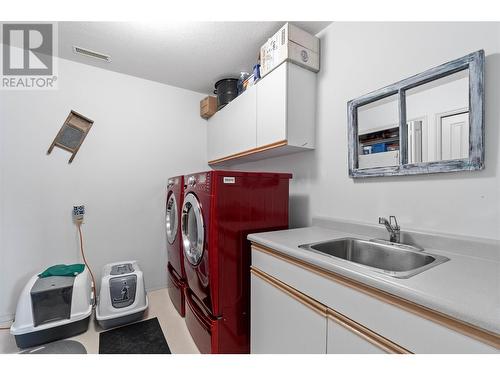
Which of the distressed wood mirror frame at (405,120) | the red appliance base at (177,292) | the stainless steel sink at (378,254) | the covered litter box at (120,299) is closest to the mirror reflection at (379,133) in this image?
the distressed wood mirror frame at (405,120)

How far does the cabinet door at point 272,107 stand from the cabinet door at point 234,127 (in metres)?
0.09

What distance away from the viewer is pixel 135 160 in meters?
2.49

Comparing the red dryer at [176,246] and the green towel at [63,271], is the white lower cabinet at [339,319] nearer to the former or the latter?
the red dryer at [176,246]

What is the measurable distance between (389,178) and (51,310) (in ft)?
8.44

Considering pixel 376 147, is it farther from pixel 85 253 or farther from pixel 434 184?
pixel 85 253

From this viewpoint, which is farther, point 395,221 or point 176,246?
point 176,246

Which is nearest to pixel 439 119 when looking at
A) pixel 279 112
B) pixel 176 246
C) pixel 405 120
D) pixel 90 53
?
pixel 405 120

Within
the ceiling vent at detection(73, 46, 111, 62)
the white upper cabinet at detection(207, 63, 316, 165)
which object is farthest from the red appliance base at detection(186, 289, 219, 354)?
the ceiling vent at detection(73, 46, 111, 62)

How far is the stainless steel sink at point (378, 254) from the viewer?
110 cm

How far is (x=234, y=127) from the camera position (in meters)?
2.23

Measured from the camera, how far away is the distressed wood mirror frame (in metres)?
1.00

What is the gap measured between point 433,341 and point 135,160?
2.70 meters

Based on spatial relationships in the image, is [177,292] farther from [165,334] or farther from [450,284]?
[450,284]
